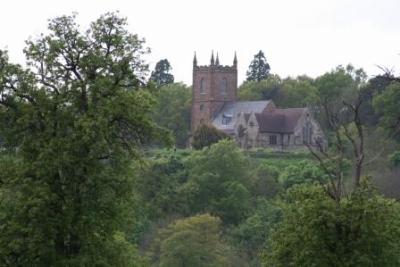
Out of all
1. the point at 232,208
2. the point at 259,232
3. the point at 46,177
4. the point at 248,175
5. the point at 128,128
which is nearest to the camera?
the point at 46,177

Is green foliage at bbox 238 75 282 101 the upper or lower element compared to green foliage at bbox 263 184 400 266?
upper

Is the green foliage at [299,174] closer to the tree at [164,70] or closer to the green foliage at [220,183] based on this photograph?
the green foliage at [220,183]

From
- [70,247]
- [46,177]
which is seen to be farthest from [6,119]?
[70,247]

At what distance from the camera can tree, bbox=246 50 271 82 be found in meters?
128

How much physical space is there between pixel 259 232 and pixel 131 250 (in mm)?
33324

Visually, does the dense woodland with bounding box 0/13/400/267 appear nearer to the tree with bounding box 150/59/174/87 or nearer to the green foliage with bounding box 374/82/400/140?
the green foliage with bounding box 374/82/400/140

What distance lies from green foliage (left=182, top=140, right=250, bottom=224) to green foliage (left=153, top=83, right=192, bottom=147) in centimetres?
3090

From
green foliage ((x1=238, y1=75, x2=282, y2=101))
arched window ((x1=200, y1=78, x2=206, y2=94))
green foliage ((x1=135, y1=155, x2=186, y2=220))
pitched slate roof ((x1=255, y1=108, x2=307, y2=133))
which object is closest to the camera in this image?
green foliage ((x1=135, y1=155, x2=186, y2=220))

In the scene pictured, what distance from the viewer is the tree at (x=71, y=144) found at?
2000 cm

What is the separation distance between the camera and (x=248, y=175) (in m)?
67.3

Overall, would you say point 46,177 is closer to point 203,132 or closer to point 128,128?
point 128,128

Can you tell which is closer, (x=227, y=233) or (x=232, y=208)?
(x=227, y=233)

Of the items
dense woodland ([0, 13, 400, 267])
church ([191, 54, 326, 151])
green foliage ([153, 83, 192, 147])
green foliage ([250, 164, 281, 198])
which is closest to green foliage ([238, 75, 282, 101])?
church ([191, 54, 326, 151])

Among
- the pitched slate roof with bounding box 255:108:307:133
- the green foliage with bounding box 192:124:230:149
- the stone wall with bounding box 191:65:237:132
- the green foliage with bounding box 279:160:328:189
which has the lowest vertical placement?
the green foliage with bounding box 279:160:328:189
